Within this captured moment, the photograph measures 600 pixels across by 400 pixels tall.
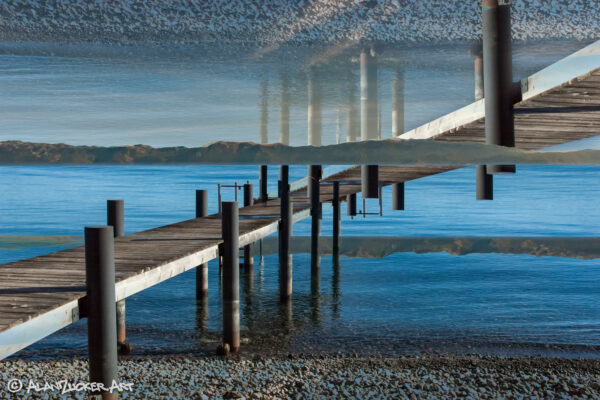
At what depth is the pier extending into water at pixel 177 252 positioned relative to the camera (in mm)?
4707

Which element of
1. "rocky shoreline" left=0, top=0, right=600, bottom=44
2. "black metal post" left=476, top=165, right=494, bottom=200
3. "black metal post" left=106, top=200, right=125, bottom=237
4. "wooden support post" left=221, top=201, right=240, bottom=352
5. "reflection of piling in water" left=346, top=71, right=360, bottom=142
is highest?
"rocky shoreline" left=0, top=0, right=600, bottom=44

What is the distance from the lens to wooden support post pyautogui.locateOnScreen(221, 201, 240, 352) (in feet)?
25.0

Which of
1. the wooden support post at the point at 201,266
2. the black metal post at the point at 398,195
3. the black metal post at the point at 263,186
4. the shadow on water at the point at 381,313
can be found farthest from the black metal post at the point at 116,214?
the black metal post at the point at 398,195

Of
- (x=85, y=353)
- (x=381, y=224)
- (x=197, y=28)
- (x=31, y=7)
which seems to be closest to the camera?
(x=31, y=7)

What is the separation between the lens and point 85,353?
26.0ft

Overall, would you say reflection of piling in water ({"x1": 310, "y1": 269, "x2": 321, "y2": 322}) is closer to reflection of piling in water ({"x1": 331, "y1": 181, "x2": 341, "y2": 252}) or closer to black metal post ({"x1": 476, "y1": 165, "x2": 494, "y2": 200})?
reflection of piling in water ({"x1": 331, "y1": 181, "x2": 341, "y2": 252})

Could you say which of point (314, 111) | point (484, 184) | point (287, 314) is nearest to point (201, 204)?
point (287, 314)

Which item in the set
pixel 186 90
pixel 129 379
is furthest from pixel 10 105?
pixel 129 379

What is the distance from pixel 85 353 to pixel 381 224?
24.1 metres

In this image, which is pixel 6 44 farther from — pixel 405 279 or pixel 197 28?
pixel 405 279

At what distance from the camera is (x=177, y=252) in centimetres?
686

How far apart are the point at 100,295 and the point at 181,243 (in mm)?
2824

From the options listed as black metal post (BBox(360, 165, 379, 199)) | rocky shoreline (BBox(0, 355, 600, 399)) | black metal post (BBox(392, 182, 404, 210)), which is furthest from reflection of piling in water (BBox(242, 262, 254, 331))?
black metal post (BBox(392, 182, 404, 210))

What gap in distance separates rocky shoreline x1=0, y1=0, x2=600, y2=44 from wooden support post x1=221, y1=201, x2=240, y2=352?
2.80 m
